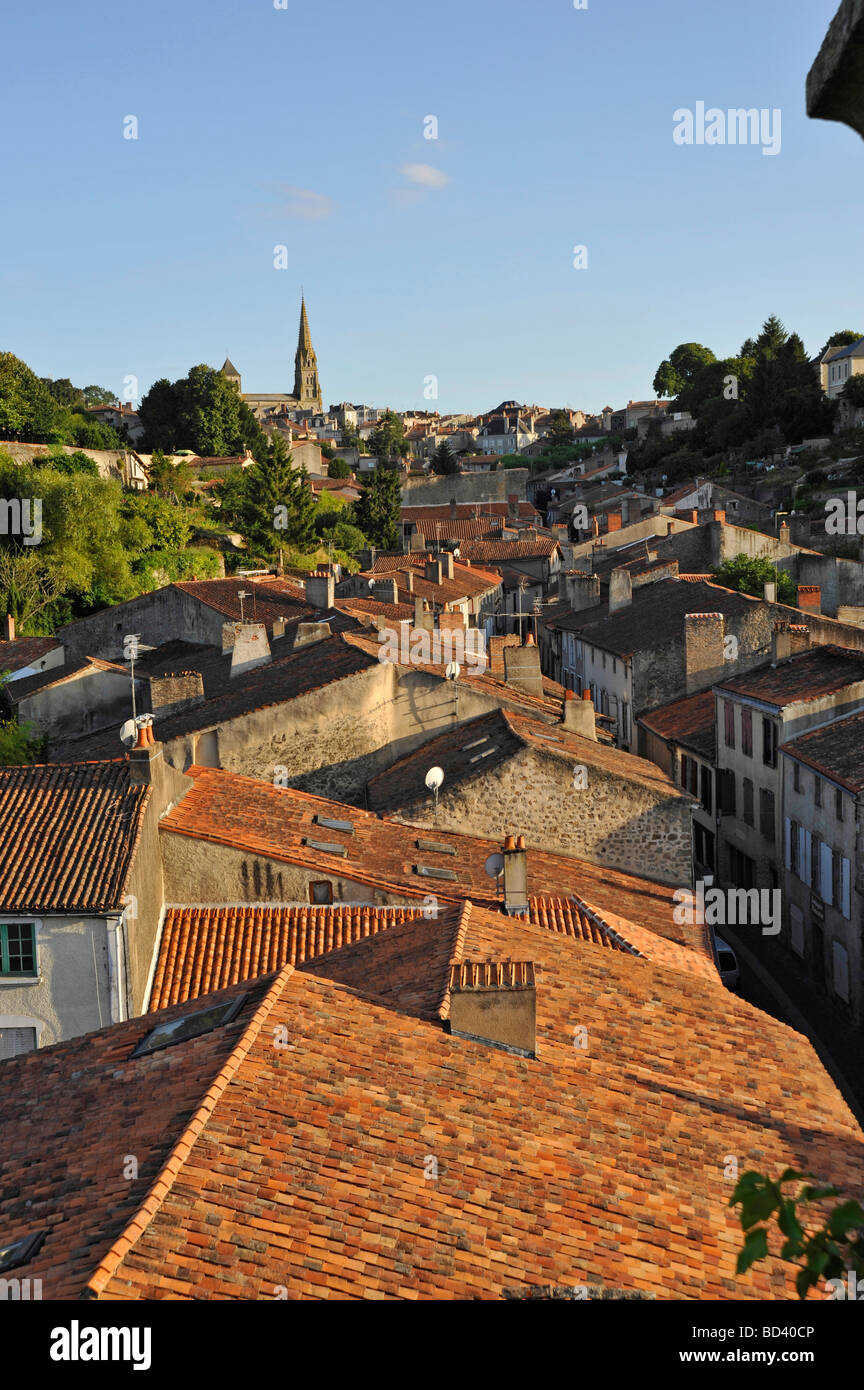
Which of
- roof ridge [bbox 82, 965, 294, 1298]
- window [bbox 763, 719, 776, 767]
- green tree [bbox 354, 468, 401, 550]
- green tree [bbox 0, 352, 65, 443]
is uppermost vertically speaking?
green tree [bbox 0, 352, 65, 443]

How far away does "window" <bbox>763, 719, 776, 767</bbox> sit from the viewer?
101 ft

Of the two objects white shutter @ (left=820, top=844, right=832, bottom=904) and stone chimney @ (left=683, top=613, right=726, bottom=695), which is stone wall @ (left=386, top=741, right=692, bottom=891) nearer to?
white shutter @ (left=820, top=844, right=832, bottom=904)

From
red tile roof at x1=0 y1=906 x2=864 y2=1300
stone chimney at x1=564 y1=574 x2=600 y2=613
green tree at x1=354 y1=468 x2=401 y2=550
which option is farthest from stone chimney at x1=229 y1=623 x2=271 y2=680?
green tree at x1=354 y1=468 x2=401 y2=550

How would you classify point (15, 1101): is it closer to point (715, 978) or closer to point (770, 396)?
point (715, 978)

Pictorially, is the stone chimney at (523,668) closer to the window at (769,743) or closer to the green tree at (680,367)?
the window at (769,743)

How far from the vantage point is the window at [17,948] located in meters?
16.0

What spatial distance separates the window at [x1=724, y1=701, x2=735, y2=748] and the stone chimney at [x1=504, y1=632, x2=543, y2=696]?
5.07 m

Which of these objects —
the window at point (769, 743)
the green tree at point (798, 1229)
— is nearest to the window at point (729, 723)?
the window at point (769, 743)

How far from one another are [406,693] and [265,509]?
1731 inches

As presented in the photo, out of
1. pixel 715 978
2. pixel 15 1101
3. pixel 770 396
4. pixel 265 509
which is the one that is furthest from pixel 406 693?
pixel 770 396

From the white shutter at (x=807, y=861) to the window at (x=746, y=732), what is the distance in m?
4.32

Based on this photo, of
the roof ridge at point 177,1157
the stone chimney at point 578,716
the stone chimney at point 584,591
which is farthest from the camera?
the stone chimney at point 584,591

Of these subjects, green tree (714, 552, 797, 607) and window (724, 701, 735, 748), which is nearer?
window (724, 701, 735, 748)

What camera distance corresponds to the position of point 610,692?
4534 cm
